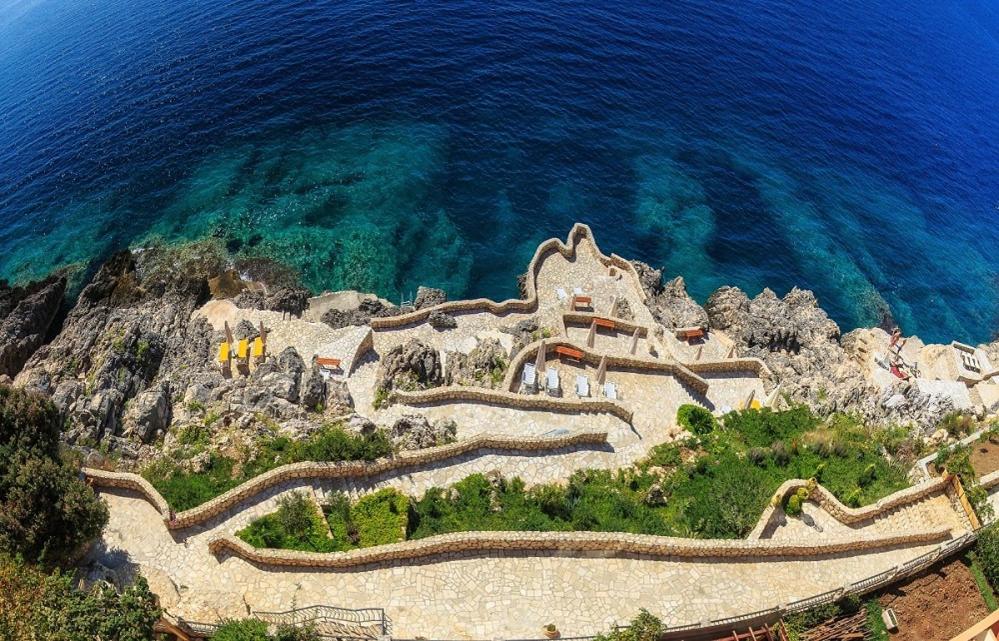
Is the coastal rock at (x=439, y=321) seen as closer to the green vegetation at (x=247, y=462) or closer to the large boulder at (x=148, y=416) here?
the green vegetation at (x=247, y=462)

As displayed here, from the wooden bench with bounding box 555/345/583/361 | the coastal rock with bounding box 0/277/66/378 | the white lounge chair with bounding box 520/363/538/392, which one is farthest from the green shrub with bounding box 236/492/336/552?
the coastal rock with bounding box 0/277/66/378

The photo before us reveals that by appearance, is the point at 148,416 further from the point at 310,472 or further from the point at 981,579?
the point at 981,579

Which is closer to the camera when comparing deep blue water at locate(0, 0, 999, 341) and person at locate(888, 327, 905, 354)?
person at locate(888, 327, 905, 354)

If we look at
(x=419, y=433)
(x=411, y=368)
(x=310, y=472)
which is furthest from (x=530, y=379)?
(x=310, y=472)

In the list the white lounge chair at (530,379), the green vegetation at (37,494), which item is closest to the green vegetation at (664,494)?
the white lounge chair at (530,379)

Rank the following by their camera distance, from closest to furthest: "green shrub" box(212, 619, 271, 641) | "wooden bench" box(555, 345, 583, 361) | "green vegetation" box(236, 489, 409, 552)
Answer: "green shrub" box(212, 619, 271, 641)
"green vegetation" box(236, 489, 409, 552)
"wooden bench" box(555, 345, 583, 361)

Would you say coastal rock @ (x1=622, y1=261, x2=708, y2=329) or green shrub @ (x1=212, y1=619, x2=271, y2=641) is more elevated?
green shrub @ (x1=212, y1=619, x2=271, y2=641)

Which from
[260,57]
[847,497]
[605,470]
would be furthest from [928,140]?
[260,57]

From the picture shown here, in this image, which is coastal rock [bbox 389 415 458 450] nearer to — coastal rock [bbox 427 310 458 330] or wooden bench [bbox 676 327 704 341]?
coastal rock [bbox 427 310 458 330]
